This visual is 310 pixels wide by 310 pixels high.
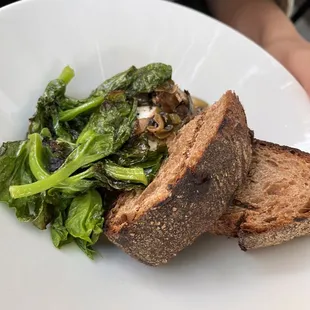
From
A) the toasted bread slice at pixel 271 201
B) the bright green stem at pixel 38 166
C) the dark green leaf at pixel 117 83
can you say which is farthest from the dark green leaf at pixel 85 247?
the dark green leaf at pixel 117 83

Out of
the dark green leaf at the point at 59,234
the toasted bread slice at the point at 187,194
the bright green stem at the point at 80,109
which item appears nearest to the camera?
the toasted bread slice at the point at 187,194

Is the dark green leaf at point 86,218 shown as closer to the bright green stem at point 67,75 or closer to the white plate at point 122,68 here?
the white plate at point 122,68

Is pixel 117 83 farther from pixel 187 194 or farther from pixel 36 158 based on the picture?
pixel 187 194

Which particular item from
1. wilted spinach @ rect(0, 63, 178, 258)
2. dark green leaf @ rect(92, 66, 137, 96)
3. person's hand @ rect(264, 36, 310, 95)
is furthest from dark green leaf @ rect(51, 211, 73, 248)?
person's hand @ rect(264, 36, 310, 95)

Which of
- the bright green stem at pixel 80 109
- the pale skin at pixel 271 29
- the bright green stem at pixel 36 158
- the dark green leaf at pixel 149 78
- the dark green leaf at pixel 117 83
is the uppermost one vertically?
the pale skin at pixel 271 29

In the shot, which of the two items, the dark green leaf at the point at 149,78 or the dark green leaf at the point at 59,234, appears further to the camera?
the dark green leaf at the point at 149,78

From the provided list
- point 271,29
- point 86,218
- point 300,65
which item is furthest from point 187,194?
point 271,29

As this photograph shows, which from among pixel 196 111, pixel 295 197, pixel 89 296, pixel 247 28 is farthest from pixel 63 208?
pixel 247 28
